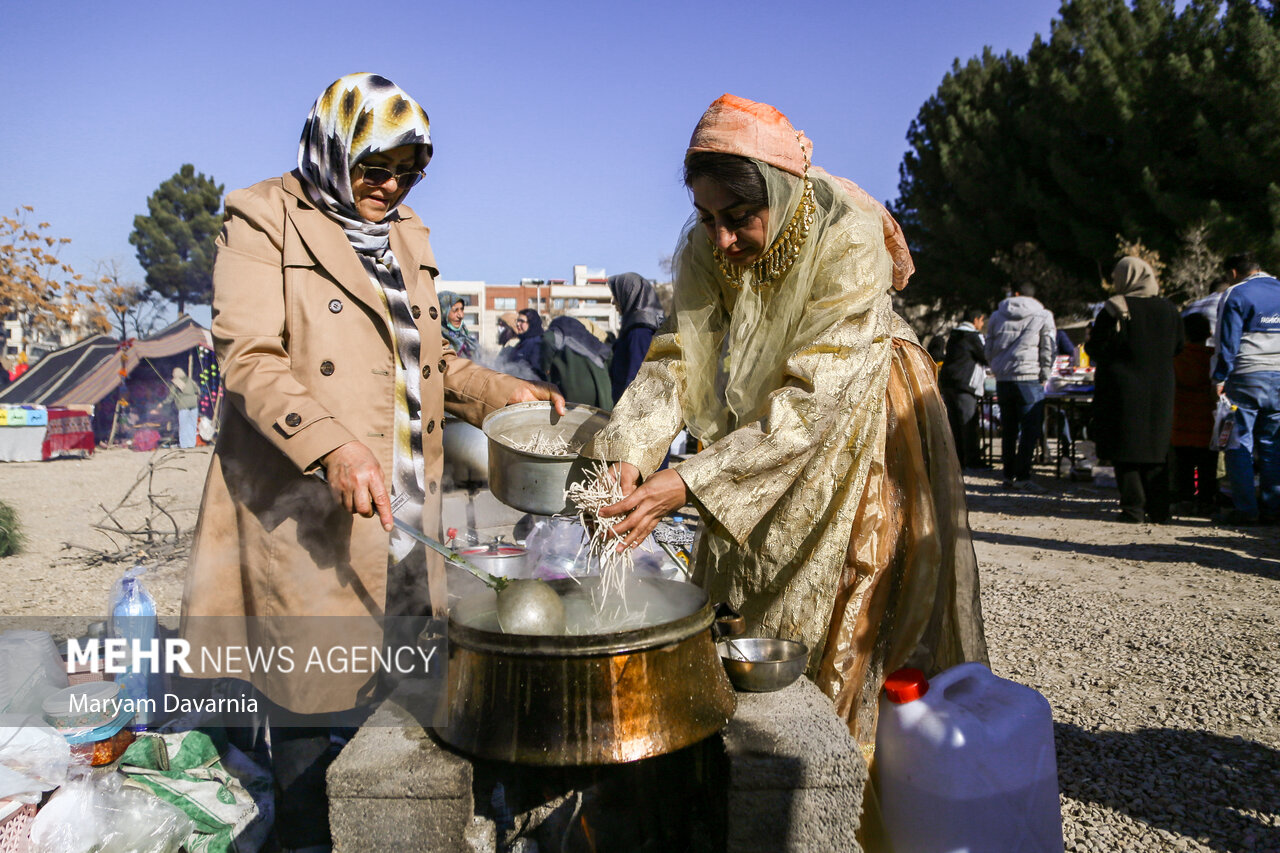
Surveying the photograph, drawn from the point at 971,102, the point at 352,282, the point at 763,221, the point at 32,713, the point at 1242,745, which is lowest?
the point at 1242,745

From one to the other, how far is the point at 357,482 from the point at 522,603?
49cm

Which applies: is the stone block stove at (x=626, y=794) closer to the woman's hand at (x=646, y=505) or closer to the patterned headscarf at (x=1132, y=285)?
the woman's hand at (x=646, y=505)

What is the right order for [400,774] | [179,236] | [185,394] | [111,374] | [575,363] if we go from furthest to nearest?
1. [179,236]
2. [111,374]
3. [185,394]
4. [575,363]
5. [400,774]

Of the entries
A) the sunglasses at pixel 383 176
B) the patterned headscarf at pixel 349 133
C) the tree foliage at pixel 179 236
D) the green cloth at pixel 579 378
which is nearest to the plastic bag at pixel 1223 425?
the green cloth at pixel 579 378

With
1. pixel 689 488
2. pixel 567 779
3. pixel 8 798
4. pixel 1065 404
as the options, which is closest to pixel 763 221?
pixel 689 488

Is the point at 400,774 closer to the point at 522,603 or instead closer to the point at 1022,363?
the point at 522,603

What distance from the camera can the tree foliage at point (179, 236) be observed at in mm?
40469

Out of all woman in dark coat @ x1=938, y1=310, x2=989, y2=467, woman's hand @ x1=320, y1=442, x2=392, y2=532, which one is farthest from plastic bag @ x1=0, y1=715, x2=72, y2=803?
woman in dark coat @ x1=938, y1=310, x2=989, y2=467

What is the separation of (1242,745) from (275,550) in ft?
Answer: 12.1

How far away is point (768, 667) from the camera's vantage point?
7.01 ft

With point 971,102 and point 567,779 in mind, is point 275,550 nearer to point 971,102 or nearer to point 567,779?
point 567,779

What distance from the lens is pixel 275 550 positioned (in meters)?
2.25

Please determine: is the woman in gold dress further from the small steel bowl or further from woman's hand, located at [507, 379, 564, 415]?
woman's hand, located at [507, 379, 564, 415]

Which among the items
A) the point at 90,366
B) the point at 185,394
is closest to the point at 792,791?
the point at 185,394
